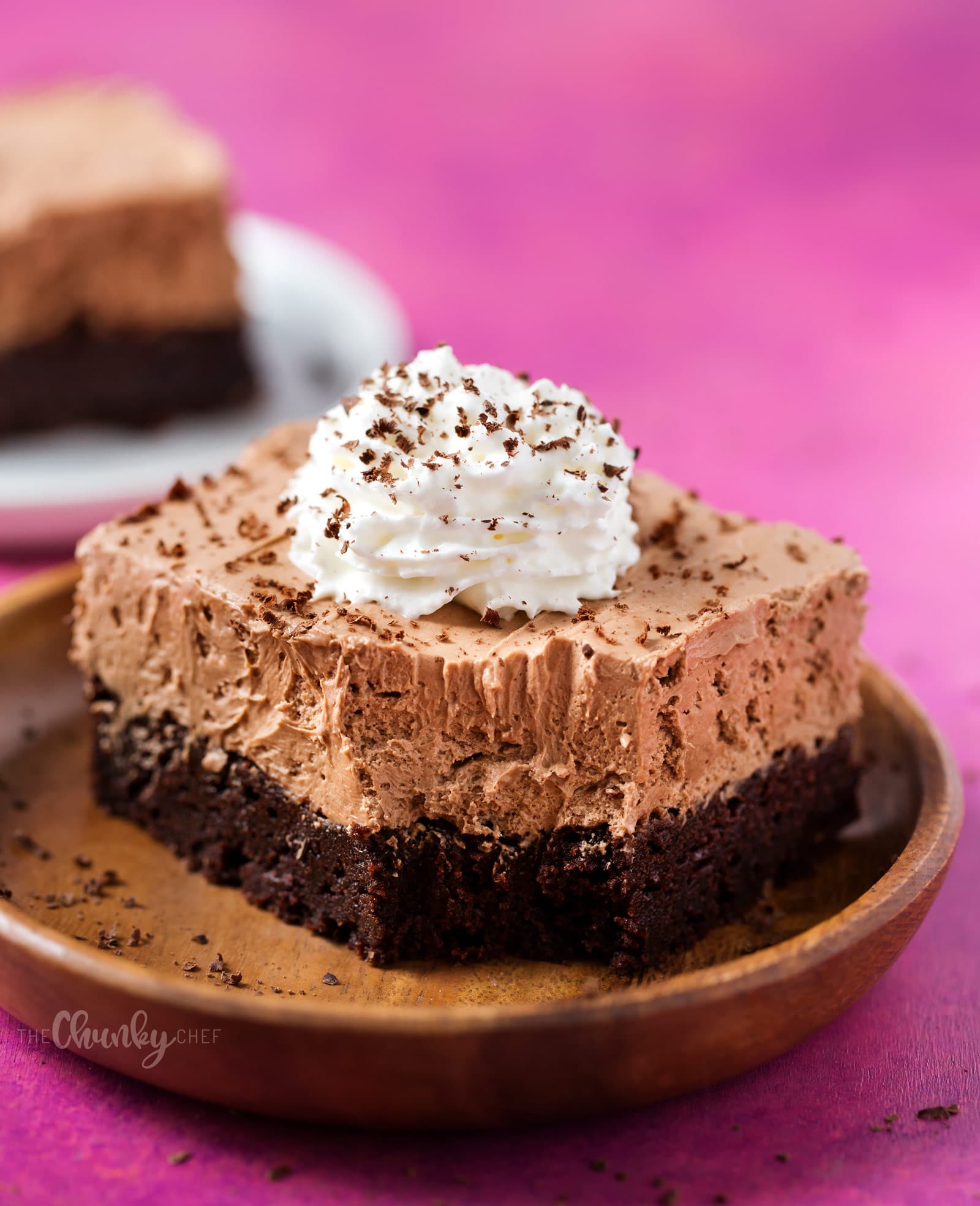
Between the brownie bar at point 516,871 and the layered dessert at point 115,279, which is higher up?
the layered dessert at point 115,279

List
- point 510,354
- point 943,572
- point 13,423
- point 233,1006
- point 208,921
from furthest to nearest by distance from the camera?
1. point 510,354
2. point 13,423
3. point 943,572
4. point 208,921
5. point 233,1006

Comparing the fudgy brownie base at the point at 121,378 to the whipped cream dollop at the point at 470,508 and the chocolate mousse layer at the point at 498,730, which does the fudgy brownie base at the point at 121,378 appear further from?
the whipped cream dollop at the point at 470,508

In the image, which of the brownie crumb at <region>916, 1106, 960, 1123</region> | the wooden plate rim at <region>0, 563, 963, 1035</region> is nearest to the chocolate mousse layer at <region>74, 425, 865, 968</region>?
the wooden plate rim at <region>0, 563, 963, 1035</region>

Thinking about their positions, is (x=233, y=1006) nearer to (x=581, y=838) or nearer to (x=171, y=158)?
(x=581, y=838)

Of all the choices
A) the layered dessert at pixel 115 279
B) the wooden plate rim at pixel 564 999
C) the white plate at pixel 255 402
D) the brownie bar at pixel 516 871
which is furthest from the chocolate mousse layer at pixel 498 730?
the layered dessert at pixel 115 279

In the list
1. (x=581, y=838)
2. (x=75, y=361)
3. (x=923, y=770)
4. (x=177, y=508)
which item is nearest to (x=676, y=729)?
(x=581, y=838)

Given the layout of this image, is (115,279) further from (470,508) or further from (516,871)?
(516,871)
